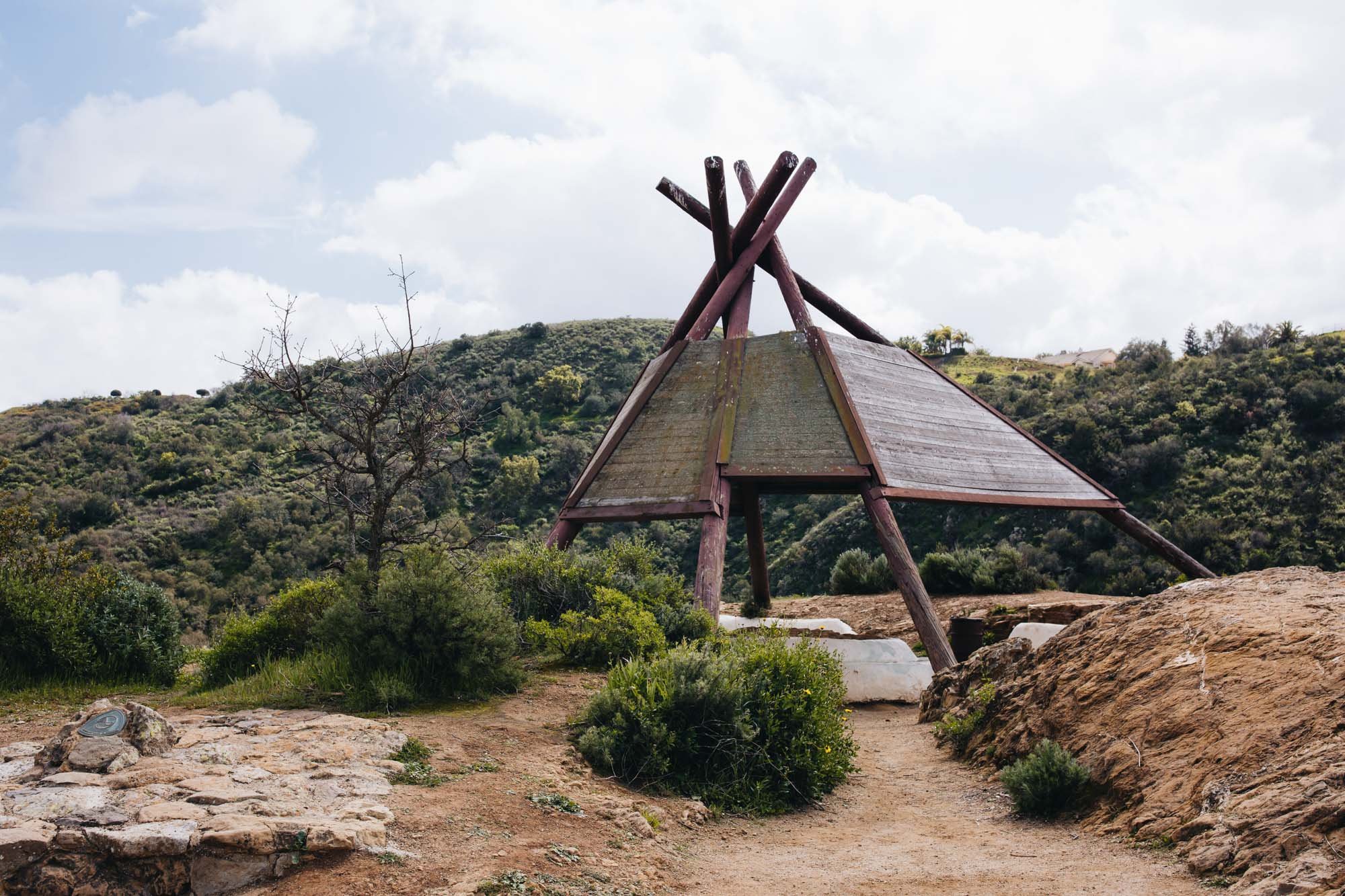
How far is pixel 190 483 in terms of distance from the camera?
33000 mm

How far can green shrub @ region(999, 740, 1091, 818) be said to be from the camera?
6.10 metres

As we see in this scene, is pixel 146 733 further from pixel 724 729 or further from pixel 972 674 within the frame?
pixel 972 674

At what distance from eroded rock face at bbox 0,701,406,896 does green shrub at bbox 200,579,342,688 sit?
10.4 ft

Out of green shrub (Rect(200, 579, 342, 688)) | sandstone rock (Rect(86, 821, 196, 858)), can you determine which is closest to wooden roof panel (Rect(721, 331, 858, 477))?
green shrub (Rect(200, 579, 342, 688))

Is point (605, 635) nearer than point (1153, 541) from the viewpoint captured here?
Yes

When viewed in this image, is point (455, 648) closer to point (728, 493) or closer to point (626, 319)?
point (728, 493)

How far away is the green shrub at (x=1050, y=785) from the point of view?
20.0 feet

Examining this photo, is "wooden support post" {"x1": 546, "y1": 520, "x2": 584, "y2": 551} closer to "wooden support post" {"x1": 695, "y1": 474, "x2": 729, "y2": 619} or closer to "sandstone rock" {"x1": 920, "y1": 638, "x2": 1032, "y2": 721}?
"wooden support post" {"x1": 695, "y1": 474, "x2": 729, "y2": 619}

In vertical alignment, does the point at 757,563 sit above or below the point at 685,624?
above

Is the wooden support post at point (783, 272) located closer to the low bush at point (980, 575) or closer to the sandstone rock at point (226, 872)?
the low bush at point (980, 575)

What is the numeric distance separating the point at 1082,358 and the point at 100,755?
52.1 meters

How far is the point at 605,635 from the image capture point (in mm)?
8695

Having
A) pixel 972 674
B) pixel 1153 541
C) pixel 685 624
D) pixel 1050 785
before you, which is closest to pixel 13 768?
pixel 685 624

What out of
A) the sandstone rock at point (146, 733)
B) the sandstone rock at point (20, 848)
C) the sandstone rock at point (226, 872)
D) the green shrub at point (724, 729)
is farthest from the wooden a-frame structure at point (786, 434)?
the sandstone rock at point (20, 848)
